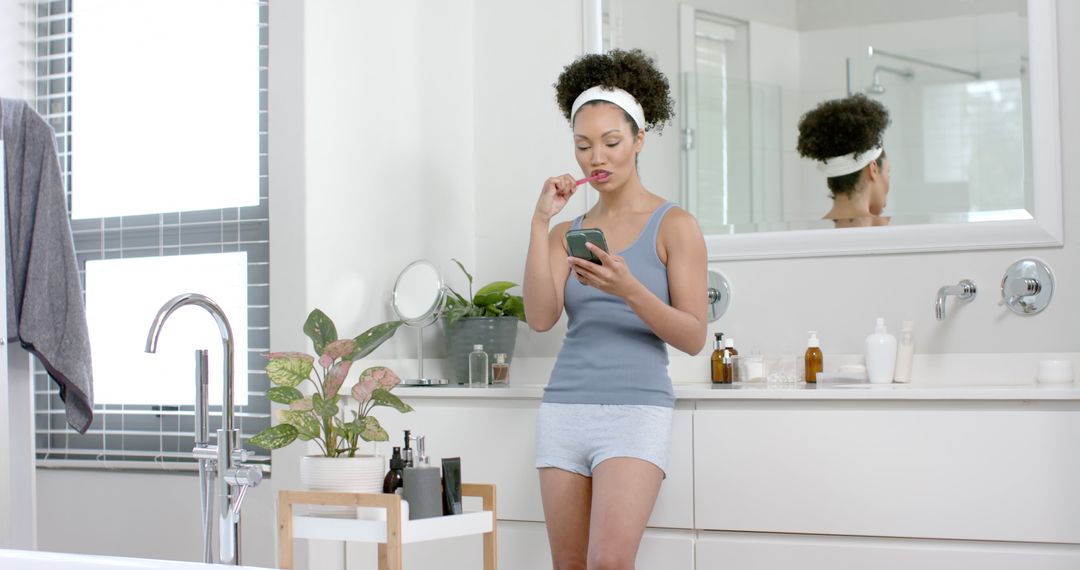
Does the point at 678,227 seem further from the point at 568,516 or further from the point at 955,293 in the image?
the point at 955,293

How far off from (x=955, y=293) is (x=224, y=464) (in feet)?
5.37

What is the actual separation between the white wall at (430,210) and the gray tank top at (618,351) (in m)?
0.63

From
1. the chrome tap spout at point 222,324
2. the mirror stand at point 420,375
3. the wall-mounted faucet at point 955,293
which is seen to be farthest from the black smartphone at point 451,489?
the wall-mounted faucet at point 955,293

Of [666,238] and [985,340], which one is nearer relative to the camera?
[666,238]

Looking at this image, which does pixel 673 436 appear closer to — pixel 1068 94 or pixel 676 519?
pixel 676 519

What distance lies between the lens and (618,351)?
7.04ft

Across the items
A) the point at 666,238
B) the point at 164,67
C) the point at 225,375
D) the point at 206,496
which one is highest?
the point at 164,67

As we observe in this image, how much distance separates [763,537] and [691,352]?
1.42 feet

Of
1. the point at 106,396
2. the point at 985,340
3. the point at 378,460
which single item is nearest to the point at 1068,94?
the point at 985,340

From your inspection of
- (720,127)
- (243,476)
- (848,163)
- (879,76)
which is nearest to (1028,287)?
(848,163)

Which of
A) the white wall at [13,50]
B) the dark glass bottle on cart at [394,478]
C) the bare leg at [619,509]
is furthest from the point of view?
the white wall at [13,50]

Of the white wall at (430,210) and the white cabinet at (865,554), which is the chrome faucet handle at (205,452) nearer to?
the white wall at (430,210)

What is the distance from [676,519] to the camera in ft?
7.55

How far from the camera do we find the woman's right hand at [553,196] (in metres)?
2.28
